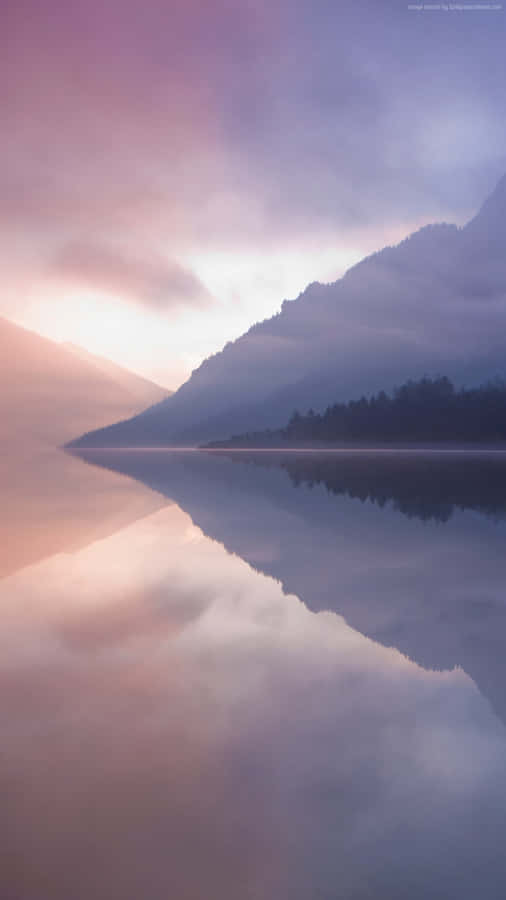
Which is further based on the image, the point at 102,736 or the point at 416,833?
the point at 102,736

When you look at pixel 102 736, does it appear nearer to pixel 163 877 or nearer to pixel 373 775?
pixel 163 877

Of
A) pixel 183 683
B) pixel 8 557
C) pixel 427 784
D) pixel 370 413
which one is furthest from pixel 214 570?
pixel 370 413

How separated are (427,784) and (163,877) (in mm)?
2166

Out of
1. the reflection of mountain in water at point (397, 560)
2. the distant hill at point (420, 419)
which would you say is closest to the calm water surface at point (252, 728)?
the reflection of mountain in water at point (397, 560)

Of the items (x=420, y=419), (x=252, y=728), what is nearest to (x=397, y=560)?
(x=252, y=728)

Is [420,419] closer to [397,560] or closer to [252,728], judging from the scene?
[397,560]

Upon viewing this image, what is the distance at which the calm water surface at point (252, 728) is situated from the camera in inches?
148

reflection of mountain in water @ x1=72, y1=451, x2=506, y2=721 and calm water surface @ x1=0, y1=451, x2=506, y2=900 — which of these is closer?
calm water surface @ x1=0, y1=451, x2=506, y2=900

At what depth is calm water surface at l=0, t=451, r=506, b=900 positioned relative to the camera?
12.3ft

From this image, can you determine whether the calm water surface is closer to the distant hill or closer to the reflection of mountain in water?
the reflection of mountain in water

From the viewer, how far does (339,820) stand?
4.20 m

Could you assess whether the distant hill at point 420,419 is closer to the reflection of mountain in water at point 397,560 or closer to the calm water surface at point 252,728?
the reflection of mountain in water at point 397,560

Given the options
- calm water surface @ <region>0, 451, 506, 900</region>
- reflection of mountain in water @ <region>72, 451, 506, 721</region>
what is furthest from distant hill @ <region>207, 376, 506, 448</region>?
calm water surface @ <region>0, 451, 506, 900</region>

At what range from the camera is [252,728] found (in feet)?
17.8
